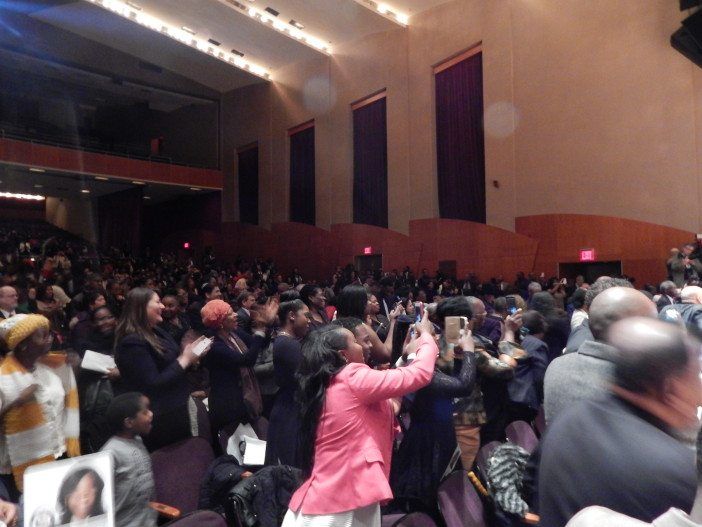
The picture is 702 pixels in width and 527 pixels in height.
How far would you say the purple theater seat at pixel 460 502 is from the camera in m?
2.50

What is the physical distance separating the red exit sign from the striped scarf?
10.2m

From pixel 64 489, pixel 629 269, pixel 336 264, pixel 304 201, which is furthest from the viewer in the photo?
pixel 304 201

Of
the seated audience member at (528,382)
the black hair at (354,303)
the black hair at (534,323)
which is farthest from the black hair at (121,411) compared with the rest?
the black hair at (534,323)

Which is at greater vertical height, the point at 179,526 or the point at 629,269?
the point at 629,269

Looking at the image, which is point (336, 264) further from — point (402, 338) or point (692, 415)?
point (692, 415)

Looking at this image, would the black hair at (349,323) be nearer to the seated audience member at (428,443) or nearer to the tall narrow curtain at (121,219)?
the seated audience member at (428,443)

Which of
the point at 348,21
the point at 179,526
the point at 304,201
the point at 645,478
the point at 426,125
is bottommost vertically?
the point at 179,526

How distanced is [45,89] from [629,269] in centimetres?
2019

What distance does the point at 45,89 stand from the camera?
69.6 feet

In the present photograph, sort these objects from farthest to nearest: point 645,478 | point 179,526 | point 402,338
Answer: point 402,338 → point 179,526 → point 645,478

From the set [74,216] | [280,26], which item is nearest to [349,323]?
[280,26]

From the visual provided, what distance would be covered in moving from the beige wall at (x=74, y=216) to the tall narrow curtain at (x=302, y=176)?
8801mm

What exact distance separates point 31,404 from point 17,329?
0.33 meters

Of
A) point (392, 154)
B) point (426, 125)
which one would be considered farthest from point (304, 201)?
point (426, 125)
